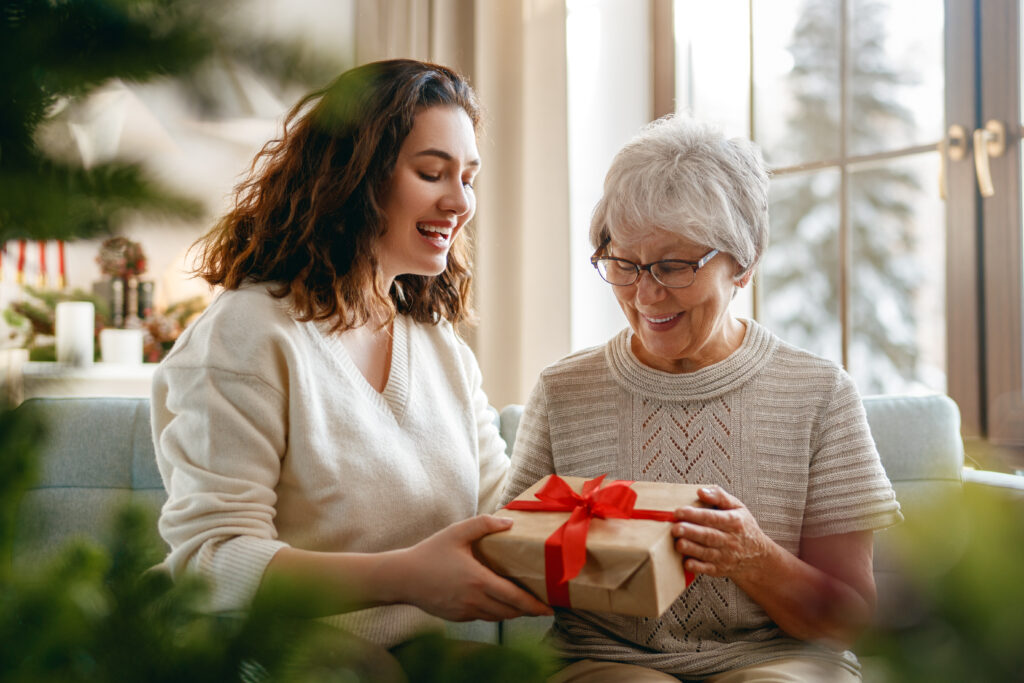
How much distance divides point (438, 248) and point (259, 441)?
45 cm

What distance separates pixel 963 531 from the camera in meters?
0.20

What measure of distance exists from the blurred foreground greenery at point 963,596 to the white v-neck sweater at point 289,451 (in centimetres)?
88

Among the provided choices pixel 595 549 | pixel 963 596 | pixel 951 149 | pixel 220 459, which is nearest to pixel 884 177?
pixel 951 149

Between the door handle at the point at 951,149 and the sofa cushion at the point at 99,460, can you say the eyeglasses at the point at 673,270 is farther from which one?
the door handle at the point at 951,149

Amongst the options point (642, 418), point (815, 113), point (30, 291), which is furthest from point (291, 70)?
point (815, 113)

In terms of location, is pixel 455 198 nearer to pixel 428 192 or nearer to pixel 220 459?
pixel 428 192

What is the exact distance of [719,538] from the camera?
1046 millimetres

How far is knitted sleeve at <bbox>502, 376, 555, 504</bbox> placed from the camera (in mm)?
1438

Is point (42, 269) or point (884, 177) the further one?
point (884, 177)

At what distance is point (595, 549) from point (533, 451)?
1.69ft

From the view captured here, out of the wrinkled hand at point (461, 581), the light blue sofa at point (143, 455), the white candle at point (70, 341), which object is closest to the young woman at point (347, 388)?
the wrinkled hand at point (461, 581)

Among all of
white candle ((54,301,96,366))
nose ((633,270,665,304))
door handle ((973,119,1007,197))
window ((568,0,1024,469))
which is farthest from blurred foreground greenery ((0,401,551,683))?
door handle ((973,119,1007,197))

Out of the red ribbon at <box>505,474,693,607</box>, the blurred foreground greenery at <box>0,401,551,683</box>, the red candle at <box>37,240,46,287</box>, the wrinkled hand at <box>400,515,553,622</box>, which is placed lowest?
the wrinkled hand at <box>400,515,553,622</box>

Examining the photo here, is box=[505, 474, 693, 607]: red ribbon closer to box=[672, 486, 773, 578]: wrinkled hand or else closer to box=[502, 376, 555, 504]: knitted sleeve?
box=[672, 486, 773, 578]: wrinkled hand
